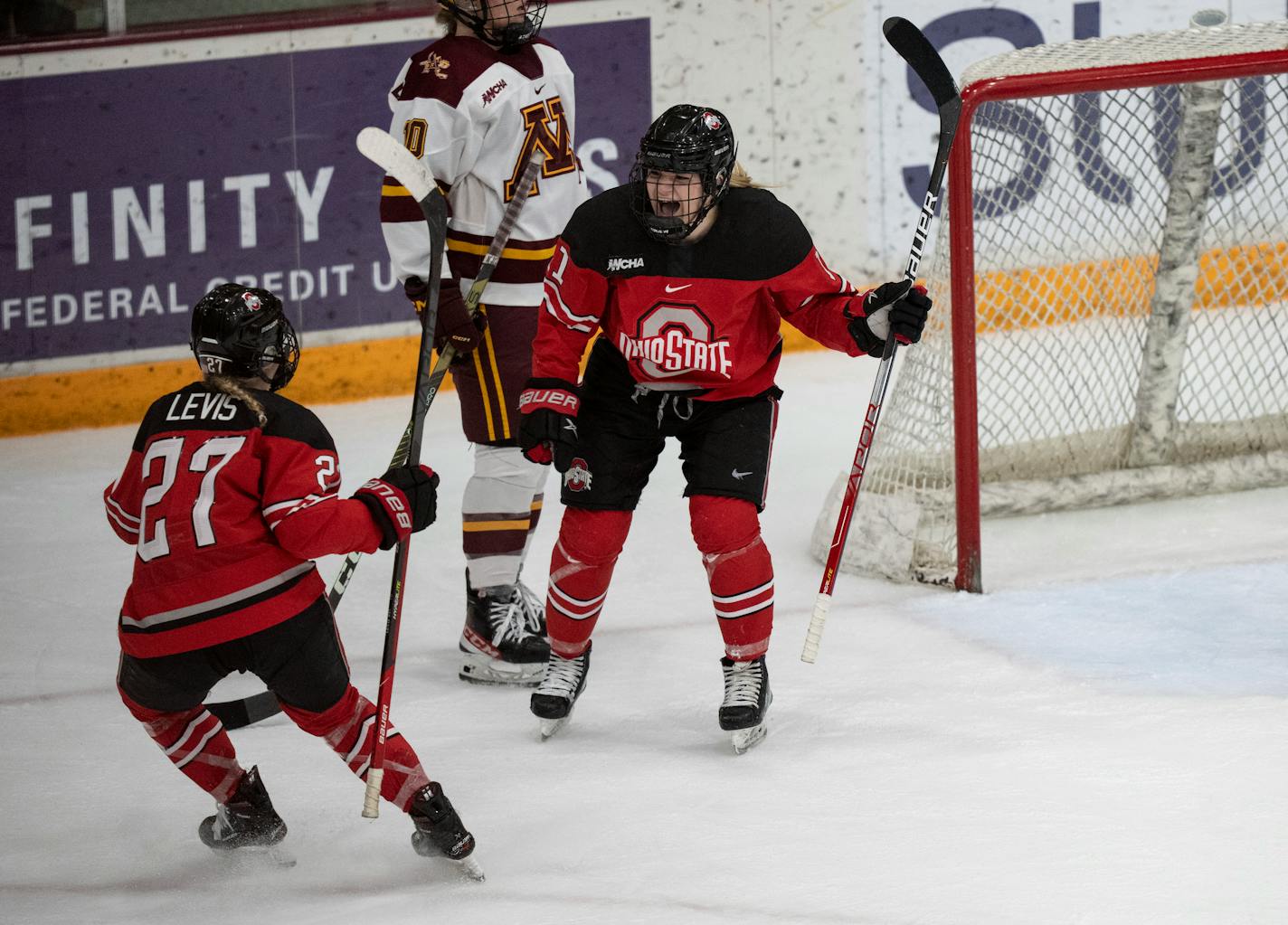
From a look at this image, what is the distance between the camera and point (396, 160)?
2.52 m

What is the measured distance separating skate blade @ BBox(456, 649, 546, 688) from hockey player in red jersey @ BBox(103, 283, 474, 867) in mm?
830

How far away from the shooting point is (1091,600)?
3.51 m

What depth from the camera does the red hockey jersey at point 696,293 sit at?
9.07 ft

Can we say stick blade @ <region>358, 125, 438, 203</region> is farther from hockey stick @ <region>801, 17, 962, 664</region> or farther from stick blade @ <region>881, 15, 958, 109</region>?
stick blade @ <region>881, 15, 958, 109</region>

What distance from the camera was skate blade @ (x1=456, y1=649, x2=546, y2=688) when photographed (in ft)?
10.6

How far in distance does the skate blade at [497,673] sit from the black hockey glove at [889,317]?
2.96ft

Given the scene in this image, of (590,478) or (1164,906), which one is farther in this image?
(590,478)

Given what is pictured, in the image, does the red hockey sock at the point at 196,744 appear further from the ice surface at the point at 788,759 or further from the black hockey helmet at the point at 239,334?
the black hockey helmet at the point at 239,334

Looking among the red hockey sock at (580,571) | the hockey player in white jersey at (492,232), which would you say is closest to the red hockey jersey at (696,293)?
the red hockey sock at (580,571)

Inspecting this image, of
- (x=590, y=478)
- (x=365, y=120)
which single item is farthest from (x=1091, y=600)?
(x=365, y=120)

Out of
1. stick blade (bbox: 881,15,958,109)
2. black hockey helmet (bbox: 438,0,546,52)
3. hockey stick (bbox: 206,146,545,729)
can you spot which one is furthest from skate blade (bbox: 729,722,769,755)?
Answer: black hockey helmet (bbox: 438,0,546,52)

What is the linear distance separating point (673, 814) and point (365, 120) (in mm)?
3134

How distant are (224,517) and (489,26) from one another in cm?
133

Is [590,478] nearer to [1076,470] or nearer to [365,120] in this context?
[1076,470]
